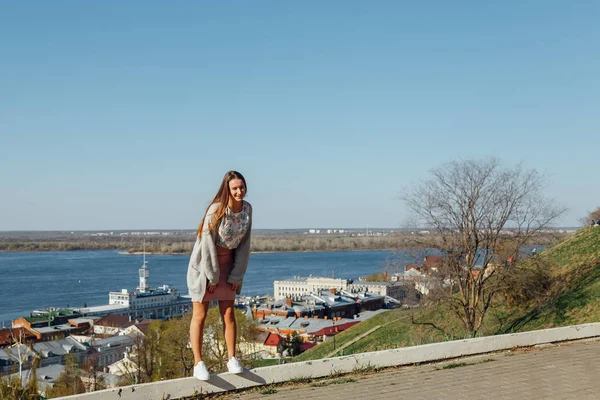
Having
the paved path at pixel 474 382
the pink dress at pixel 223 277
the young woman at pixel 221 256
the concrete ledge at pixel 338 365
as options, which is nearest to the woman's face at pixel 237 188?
the young woman at pixel 221 256

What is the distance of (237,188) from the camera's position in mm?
4340

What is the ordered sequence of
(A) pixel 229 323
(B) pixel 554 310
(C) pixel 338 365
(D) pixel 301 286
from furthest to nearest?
(D) pixel 301 286 < (B) pixel 554 310 < (C) pixel 338 365 < (A) pixel 229 323

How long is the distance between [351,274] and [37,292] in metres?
51.4

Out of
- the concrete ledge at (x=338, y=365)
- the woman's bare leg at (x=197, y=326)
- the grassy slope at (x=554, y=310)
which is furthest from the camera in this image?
the grassy slope at (x=554, y=310)

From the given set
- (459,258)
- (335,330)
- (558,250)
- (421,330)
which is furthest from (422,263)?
(335,330)

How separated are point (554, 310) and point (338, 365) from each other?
32.3 feet

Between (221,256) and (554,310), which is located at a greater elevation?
(221,256)

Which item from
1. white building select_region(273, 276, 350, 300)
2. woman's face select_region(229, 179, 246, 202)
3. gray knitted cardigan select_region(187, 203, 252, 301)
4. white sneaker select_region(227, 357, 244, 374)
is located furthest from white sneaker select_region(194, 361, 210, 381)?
white building select_region(273, 276, 350, 300)

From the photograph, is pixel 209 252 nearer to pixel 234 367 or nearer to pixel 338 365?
pixel 234 367

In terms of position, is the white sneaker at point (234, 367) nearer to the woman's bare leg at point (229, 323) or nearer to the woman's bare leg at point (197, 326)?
the woman's bare leg at point (229, 323)

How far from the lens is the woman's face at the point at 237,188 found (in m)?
4.34

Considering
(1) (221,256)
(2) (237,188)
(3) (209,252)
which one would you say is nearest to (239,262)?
(1) (221,256)

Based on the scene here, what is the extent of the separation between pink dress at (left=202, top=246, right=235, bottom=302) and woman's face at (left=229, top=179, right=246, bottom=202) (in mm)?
405

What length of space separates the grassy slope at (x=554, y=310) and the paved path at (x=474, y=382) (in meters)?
4.23
